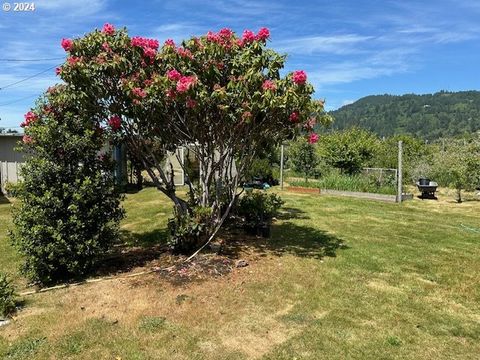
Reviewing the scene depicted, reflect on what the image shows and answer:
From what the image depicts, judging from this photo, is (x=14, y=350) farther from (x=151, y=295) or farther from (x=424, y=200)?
(x=424, y=200)

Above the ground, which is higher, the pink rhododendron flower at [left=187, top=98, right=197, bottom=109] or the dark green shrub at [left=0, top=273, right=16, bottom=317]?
the pink rhododendron flower at [left=187, top=98, right=197, bottom=109]

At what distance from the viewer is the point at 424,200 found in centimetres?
1697

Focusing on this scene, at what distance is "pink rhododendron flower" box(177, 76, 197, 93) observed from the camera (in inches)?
241

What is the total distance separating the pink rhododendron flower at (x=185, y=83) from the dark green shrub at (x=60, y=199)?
1.72 meters

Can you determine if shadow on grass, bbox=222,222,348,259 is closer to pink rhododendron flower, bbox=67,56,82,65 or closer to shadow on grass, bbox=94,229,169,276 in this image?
shadow on grass, bbox=94,229,169,276

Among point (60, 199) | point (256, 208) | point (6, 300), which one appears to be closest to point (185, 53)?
point (60, 199)

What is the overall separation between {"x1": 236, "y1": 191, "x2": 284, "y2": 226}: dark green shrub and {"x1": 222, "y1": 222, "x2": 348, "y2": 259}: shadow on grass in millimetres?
455

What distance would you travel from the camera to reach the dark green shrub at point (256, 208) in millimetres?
9625

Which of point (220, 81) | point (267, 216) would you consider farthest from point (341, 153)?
point (220, 81)

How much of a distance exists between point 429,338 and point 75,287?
4987 millimetres

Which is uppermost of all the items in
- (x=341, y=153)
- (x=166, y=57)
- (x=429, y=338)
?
(x=166, y=57)

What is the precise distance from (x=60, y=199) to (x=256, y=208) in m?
4.61

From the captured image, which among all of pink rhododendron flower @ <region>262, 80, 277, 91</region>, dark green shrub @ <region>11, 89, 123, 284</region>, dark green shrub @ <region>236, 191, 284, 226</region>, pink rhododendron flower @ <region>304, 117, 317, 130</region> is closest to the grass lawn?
dark green shrub @ <region>11, 89, 123, 284</region>

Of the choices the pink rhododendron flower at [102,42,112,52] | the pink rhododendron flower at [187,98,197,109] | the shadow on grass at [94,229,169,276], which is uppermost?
the pink rhododendron flower at [102,42,112,52]
